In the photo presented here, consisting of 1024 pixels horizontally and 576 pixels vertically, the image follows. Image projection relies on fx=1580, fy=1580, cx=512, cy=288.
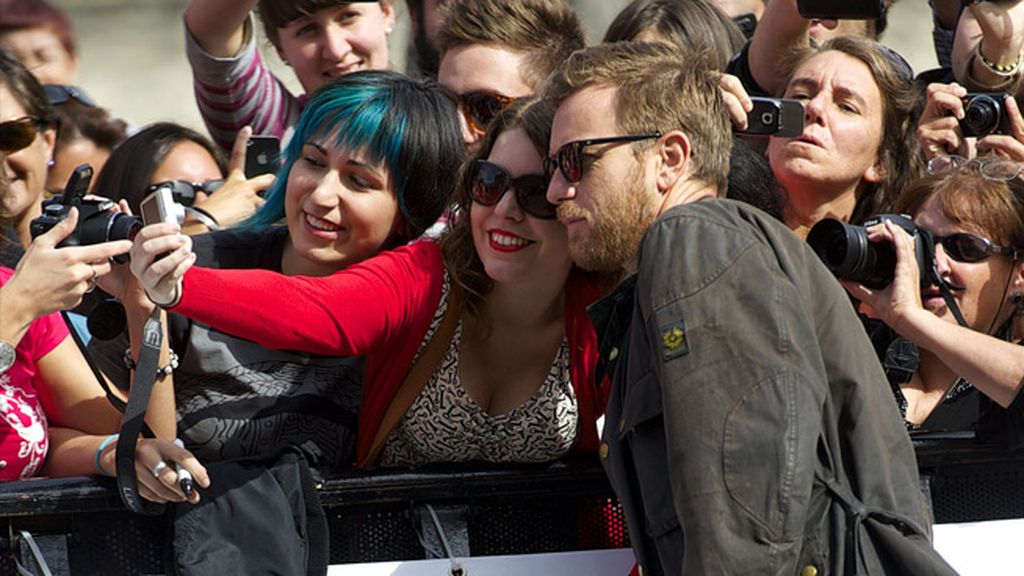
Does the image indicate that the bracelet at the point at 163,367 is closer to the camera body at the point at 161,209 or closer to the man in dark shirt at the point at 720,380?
Result: the camera body at the point at 161,209

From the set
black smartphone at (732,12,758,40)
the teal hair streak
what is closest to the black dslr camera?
the teal hair streak

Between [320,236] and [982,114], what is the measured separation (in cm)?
179

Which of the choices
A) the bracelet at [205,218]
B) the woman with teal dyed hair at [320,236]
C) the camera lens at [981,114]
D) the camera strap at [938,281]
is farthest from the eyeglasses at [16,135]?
the camera lens at [981,114]

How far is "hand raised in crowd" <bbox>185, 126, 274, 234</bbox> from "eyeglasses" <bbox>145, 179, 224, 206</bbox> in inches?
3.5

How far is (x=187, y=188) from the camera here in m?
4.61

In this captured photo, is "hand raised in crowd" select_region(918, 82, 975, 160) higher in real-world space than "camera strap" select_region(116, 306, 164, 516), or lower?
higher

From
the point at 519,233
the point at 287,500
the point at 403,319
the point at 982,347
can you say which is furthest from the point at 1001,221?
the point at 287,500

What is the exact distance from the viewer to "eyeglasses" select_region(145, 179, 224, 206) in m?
4.57

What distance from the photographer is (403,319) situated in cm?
349

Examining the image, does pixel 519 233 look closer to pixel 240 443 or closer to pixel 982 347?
pixel 240 443

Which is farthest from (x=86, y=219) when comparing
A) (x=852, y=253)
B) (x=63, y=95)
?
(x=63, y=95)

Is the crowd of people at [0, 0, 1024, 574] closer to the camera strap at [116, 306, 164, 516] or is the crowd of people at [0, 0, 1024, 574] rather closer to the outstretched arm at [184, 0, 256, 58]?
the camera strap at [116, 306, 164, 516]

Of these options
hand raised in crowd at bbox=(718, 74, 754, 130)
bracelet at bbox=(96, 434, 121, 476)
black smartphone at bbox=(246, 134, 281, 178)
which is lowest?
bracelet at bbox=(96, 434, 121, 476)

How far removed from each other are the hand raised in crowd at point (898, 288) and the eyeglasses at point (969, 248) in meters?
0.23
